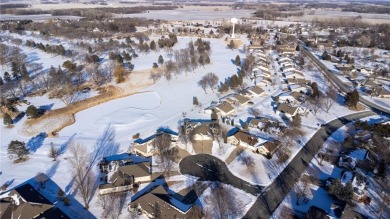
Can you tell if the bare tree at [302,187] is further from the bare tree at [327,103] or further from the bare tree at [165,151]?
the bare tree at [327,103]

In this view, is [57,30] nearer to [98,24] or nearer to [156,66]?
[98,24]

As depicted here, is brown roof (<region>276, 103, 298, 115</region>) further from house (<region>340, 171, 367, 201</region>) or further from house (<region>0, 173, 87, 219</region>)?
house (<region>0, 173, 87, 219</region>)

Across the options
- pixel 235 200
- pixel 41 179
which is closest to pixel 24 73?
pixel 41 179

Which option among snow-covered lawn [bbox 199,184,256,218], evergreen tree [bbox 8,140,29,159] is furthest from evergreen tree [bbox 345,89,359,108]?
evergreen tree [bbox 8,140,29,159]

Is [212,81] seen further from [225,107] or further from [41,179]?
[41,179]

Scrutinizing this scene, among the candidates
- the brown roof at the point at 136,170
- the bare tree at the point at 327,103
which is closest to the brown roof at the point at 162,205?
the brown roof at the point at 136,170
